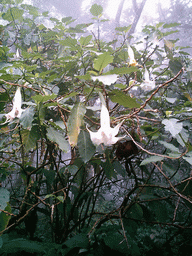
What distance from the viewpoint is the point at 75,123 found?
26.7 inches

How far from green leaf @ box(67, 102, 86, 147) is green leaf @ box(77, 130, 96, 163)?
103 mm

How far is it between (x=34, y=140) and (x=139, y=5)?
711 centimetres

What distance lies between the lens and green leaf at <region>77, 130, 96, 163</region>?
742 millimetres

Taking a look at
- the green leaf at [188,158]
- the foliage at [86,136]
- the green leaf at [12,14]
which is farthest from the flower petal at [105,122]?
the green leaf at [12,14]

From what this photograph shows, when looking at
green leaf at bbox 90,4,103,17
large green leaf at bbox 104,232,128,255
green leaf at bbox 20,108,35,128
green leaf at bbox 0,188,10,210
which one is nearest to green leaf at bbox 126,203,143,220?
large green leaf at bbox 104,232,128,255

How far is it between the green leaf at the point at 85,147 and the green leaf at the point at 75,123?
0.34 ft

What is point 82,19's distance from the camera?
532 inches

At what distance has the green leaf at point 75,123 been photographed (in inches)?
26.0

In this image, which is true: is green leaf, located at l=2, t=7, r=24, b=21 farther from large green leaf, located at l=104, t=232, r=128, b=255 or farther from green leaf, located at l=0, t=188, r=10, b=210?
large green leaf, located at l=104, t=232, r=128, b=255

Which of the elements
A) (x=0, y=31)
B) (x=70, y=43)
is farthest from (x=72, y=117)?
(x=0, y=31)

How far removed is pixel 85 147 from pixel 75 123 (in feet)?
0.47

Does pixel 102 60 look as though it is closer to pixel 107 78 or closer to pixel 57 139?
pixel 107 78

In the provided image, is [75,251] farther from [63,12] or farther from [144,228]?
[63,12]

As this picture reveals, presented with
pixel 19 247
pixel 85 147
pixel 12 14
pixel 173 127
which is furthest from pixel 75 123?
pixel 12 14
